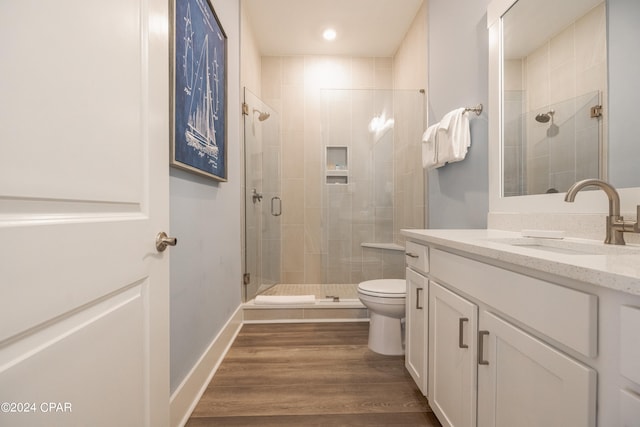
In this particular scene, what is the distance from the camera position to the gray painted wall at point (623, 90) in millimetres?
879

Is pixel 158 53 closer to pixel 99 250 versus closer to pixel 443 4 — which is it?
pixel 99 250

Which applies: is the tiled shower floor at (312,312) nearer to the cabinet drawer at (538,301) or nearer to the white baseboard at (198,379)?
the white baseboard at (198,379)

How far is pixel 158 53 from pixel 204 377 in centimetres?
155

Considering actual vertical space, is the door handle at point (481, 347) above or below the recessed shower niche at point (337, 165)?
below

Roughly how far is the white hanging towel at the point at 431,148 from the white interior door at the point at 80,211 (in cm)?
177

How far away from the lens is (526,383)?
2.25 ft

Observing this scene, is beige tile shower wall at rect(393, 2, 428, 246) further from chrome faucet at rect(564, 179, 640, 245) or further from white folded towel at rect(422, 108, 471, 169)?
chrome faucet at rect(564, 179, 640, 245)

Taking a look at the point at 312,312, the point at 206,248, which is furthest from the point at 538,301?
the point at 312,312

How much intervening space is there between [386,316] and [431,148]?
1.28m

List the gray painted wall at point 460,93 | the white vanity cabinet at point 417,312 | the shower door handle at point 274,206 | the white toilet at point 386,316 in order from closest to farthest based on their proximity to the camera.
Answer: the white vanity cabinet at point 417,312
the gray painted wall at point 460,93
the white toilet at point 386,316
the shower door handle at point 274,206

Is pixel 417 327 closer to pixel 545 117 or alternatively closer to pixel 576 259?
pixel 576 259

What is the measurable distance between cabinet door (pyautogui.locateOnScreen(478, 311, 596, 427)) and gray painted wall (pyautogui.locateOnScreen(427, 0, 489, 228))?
39.6 inches

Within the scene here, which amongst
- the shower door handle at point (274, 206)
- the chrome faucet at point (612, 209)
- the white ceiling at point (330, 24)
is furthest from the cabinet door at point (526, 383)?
the white ceiling at point (330, 24)

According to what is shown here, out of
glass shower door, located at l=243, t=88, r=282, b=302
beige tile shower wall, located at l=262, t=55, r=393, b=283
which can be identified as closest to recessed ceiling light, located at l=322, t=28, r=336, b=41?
beige tile shower wall, located at l=262, t=55, r=393, b=283
